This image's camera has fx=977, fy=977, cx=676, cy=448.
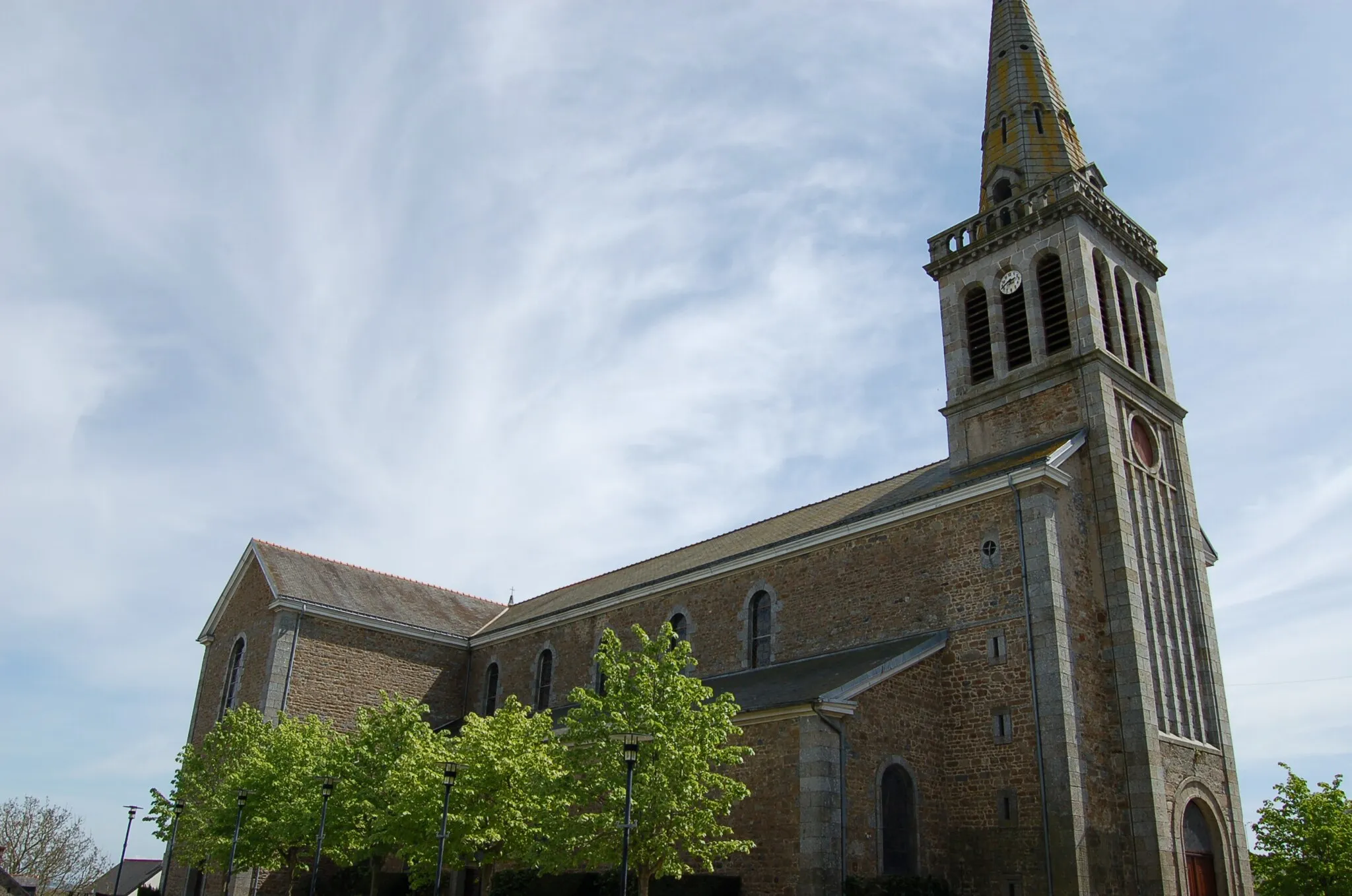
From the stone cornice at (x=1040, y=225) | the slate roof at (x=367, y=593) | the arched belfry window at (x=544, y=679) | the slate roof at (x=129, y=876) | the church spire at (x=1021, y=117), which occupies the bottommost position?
the slate roof at (x=129, y=876)

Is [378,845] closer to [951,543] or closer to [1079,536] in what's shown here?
[951,543]

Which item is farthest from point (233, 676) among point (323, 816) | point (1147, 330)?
point (1147, 330)

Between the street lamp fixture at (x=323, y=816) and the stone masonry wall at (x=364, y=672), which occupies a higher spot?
the stone masonry wall at (x=364, y=672)

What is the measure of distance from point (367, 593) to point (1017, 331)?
24.7m

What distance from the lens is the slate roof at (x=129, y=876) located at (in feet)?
189

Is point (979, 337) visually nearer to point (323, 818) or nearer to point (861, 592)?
point (861, 592)

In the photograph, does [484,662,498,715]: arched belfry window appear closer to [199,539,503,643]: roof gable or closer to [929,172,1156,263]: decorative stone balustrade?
[199,539,503,643]: roof gable

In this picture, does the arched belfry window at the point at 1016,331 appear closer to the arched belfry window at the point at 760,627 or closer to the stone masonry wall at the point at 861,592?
the stone masonry wall at the point at 861,592

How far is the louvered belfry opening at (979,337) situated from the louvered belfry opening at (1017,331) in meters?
0.45

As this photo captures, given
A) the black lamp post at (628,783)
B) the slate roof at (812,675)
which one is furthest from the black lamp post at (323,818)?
the slate roof at (812,675)

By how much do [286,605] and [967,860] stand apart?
2300cm

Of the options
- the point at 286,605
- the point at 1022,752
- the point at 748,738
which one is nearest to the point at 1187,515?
the point at 1022,752

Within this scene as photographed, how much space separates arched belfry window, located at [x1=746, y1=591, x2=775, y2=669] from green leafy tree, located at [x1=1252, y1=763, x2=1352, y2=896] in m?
16.0

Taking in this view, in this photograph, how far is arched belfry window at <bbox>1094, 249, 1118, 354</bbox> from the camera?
80.2 ft
